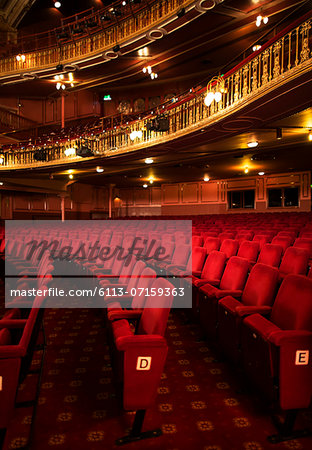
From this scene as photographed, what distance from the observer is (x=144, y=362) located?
1.50m

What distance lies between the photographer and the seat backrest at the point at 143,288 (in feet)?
6.33

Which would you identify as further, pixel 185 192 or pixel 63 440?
pixel 185 192

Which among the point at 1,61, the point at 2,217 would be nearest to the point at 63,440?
the point at 2,217

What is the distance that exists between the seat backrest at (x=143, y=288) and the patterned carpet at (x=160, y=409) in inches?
21.2

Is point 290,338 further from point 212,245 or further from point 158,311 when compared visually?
point 212,245

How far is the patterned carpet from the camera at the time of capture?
1.45 m

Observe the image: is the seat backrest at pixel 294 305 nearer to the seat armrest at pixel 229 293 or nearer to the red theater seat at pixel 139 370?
the seat armrest at pixel 229 293

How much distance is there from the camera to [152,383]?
153 centimetres

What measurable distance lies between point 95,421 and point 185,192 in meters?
14.2

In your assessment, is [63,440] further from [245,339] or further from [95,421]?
[245,339]

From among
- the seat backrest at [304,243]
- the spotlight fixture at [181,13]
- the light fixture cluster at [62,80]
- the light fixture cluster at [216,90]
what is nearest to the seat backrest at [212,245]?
the seat backrest at [304,243]

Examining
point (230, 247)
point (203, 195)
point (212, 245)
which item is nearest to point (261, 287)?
point (230, 247)

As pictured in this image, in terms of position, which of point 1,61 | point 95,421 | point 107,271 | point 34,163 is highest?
point 1,61

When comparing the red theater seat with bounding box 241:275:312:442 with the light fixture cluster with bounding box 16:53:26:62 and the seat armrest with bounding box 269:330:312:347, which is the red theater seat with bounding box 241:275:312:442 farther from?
the light fixture cluster with bounding box 16:53:26:62
